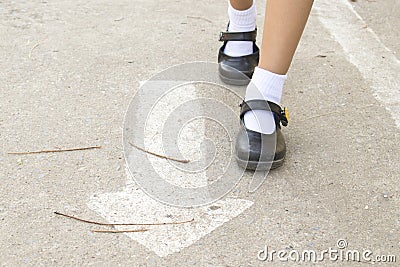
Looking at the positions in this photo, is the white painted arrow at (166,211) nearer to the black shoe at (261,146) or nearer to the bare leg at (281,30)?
the black shoe at (261,146)

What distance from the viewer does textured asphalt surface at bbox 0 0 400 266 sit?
1.83 metres

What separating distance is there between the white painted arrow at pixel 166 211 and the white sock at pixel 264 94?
0.23 metres

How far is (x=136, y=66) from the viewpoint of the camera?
9.45ft

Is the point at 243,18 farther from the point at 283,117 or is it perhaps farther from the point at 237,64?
the point at 283,117

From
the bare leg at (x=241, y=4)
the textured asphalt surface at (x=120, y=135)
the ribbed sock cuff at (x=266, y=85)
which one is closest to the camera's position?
the textured asphalt surface at (x=120, y=135)

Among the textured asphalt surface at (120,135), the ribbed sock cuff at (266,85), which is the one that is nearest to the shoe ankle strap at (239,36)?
the textured asphalt surface at (120,135)

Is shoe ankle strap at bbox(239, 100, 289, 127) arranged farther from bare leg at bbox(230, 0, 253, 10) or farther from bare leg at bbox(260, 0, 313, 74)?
bare leg at bbox(230, 0, 253, 10)

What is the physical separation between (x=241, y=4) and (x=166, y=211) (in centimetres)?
105

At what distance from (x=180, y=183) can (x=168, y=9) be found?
1.66 m

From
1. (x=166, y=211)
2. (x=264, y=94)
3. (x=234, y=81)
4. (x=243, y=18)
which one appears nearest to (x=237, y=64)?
(x=234, y=81)

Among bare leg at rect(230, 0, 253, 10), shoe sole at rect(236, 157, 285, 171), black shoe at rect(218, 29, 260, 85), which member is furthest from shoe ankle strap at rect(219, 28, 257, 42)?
shoe sole at rect(236, 157, 285, 171)

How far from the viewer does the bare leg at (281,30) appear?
2.03 m

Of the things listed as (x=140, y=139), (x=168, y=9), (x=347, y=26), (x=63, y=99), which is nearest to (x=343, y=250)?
(x=140, y=139)

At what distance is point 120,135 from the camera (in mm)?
2354
